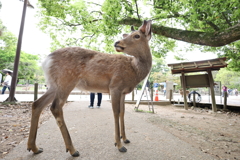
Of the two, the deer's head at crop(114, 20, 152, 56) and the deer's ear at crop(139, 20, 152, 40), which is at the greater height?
the deer's ear at crop(139, 20, 152, 40)

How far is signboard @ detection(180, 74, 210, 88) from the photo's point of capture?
8227 millimetres

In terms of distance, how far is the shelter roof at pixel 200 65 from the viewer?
25.0 feet

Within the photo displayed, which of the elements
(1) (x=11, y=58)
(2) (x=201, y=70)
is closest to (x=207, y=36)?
(2) (x=201, y=70)

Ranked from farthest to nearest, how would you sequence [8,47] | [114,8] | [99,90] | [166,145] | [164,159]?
[8,47]
[114,8]
[166,145]
[99,90]
[164,159]

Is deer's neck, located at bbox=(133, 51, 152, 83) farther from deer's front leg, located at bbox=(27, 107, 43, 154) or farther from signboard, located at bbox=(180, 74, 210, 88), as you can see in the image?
signboard, located at bbox=(180, 74, 210, 88)

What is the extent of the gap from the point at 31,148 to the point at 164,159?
77.0 inches

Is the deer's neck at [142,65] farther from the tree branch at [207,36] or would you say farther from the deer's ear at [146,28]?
the tree branch at [207,36]

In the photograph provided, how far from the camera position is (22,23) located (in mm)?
8680

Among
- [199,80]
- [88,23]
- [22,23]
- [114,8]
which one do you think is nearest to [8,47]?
[22,23]

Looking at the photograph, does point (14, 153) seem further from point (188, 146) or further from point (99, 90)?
point (188, 146)

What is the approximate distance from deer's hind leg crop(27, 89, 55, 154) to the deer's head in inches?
53.0

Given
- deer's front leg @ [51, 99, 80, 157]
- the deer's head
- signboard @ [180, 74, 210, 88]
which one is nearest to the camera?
deer's front leg @ [51, 99, 80, 157]

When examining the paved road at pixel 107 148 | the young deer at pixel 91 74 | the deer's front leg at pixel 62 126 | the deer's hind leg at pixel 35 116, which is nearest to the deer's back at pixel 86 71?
the young deer at pixel 91 74

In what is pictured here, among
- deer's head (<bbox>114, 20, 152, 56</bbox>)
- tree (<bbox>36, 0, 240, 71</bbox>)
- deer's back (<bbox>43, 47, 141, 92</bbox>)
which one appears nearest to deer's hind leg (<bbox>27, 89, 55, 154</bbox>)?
deer's back (<bbox>43, 47, 141, 92</bbox>)
